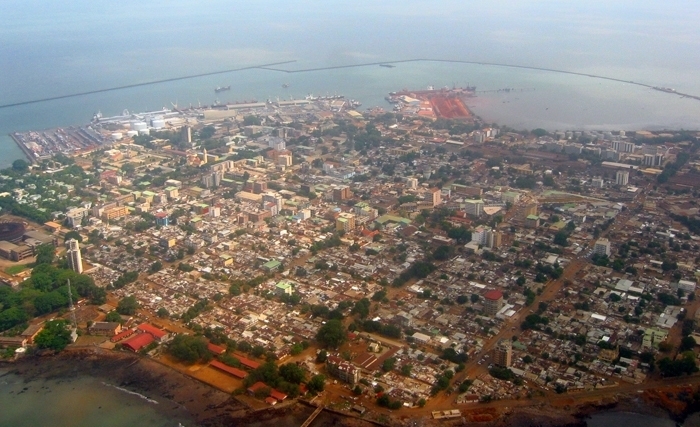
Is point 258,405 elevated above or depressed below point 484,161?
below

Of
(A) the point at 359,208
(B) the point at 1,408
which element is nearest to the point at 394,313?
(A) the point at 359,208

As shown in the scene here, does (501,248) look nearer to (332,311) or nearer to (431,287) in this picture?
(431,287)

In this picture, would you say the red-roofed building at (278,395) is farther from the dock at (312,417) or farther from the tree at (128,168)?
the tree at (128,168)

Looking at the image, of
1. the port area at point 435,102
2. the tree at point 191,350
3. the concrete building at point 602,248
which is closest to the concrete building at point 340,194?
the concrete building at point 602,248

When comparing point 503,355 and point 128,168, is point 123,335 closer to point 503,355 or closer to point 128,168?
point 503,355

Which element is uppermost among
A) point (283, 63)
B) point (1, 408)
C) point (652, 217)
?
point (283, 63)

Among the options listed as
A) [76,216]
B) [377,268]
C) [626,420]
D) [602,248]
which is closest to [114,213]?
[76,216]

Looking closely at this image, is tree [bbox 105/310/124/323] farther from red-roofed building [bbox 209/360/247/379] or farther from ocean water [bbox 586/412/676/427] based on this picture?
ocean water [bbox 586/412/676/427]

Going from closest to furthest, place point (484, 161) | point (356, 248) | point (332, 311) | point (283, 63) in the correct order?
point (332, 311) → point (356, 248) → point (484, 161) → point (283, 63)
